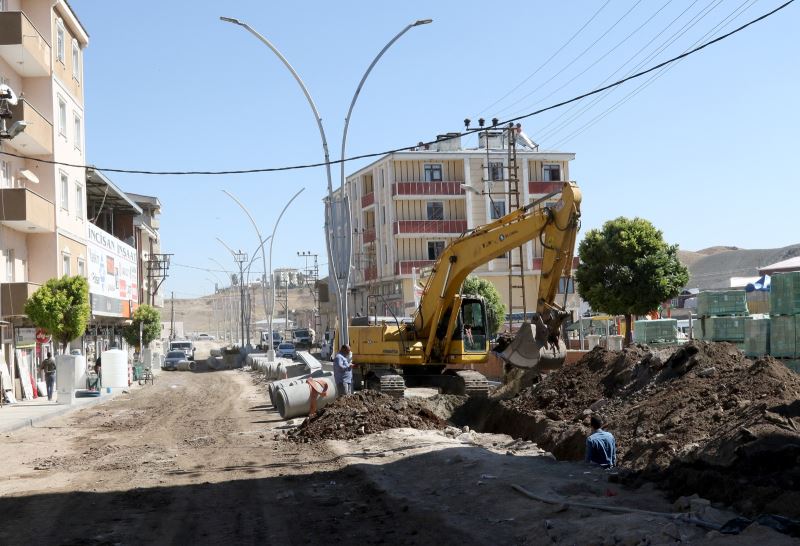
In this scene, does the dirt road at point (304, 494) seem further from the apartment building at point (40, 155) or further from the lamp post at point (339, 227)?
the apartment building at point (40, 155)

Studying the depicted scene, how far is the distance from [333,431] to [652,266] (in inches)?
835

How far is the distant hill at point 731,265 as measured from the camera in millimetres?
91400

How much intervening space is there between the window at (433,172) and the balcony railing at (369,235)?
7286mm

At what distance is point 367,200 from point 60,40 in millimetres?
39414

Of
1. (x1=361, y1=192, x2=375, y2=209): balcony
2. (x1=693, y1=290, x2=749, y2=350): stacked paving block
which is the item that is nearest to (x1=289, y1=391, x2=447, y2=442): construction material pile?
(x1=693, y1=290, x2=749, y2=350): stacked paving block

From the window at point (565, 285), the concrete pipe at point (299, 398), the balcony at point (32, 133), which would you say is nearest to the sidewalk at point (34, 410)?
the concrete pipe at point (299, 398)

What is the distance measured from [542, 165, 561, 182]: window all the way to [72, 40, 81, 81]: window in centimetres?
3964

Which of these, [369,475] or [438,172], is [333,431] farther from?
[438,172]

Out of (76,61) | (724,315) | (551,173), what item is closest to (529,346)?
(724,315)

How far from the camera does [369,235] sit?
80188mm

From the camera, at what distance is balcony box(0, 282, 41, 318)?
3506 cm

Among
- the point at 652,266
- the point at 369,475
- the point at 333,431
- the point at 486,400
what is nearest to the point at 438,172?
the point at 652,266

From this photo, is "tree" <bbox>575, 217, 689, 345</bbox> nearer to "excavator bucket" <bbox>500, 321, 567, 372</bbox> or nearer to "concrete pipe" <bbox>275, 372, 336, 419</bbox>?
"concrete pipe" <bbox>275, 372, 336, 419</bbox>

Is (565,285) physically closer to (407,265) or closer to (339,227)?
(339,227)
